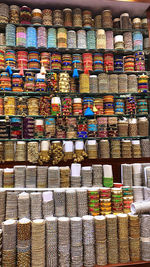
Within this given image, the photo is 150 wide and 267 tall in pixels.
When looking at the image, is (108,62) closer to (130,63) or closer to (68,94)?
(130,63)

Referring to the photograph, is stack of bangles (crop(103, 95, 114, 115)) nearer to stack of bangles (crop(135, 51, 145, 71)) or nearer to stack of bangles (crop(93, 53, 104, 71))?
stack of bangles (crop(93, 53, 104, 71))

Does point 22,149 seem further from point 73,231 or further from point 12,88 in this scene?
point 73,231

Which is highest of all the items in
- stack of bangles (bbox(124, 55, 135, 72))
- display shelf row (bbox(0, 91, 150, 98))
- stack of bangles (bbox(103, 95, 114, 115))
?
stack of bangles (bbox(124, 55, 135, 72))

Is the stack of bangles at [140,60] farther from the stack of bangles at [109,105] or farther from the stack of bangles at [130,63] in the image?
the stack of bangles at [109,105]

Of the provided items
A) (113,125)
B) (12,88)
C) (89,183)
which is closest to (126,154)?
(113,125)

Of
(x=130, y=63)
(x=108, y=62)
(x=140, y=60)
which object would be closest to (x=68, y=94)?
(x=108, y=62)

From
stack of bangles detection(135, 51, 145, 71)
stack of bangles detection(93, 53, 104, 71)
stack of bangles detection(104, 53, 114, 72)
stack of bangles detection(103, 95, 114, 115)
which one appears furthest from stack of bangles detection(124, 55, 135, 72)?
stack of bangles detection(103, 95, 114, 115)

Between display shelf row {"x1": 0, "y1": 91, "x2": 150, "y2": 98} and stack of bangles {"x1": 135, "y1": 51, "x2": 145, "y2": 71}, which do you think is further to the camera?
stack of bangles {"x1": 135, "y1": 51, "x2": 145, "y2": 71}

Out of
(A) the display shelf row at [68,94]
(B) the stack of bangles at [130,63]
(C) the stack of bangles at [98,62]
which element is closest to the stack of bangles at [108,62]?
(C) the stack of bangles at [98,62]

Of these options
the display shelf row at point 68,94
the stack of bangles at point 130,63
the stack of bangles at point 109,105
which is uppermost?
the stack of bangles at point 130,63

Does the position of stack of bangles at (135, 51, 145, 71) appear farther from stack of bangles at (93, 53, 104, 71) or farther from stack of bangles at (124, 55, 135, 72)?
stack of bangles at (93, 53, 104, 71)

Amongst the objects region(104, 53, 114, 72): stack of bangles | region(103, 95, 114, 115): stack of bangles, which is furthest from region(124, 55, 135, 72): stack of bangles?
region(103, 95, 114, 115): stack of bangles

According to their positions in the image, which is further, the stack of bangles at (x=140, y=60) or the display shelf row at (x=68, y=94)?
the stack of bangles at (x=140, y=60)

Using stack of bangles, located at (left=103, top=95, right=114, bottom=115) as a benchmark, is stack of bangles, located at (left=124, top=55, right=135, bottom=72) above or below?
above
